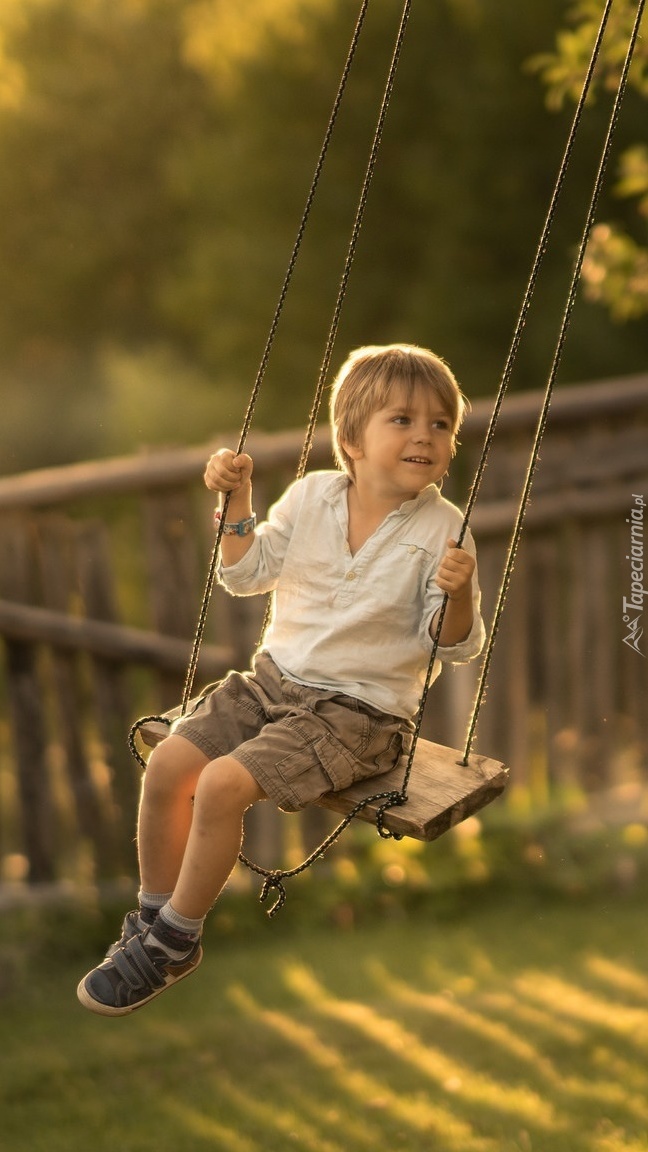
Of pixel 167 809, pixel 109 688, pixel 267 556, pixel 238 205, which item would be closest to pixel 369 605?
pixel 267 556

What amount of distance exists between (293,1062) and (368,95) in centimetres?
717

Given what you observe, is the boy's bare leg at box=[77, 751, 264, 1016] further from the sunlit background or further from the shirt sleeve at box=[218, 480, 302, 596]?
the sunlit background

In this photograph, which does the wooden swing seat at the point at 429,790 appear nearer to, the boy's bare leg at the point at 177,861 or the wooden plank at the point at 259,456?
the boy's bare leg at the point at 177,861

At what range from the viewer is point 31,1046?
4164 millimetres

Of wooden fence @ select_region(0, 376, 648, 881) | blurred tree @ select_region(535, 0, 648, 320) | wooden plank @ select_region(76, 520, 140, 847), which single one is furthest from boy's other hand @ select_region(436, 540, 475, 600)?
wooden plank @ select_region(76, 520, 140, 847)

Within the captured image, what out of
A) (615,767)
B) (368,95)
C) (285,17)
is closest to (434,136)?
(368,95)

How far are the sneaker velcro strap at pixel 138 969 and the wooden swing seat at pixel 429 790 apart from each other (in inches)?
13.1

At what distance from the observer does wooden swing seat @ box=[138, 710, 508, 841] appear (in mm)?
1873

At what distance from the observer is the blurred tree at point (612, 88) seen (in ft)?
11.1

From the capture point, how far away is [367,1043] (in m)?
3.94

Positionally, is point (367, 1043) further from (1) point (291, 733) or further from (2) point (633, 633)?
(1) point (291, 733)

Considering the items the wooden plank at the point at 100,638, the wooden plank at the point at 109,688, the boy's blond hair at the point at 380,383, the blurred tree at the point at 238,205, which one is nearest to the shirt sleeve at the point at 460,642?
the boy's blond hair at the point at 380,383

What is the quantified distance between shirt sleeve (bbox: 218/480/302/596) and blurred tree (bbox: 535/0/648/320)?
168 centimetres

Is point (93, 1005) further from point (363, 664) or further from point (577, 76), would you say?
point (577, 76)
